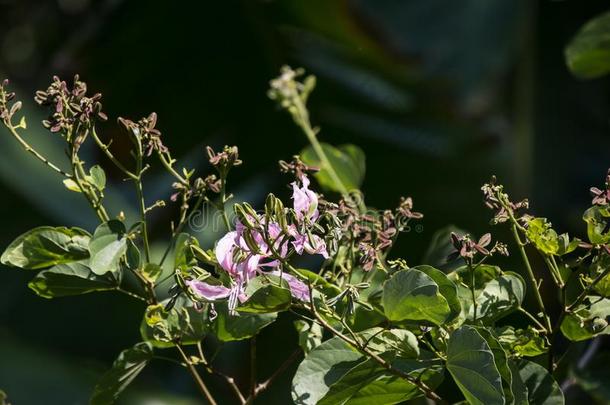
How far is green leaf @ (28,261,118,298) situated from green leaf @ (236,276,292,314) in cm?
11

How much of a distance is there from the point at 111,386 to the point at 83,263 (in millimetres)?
67

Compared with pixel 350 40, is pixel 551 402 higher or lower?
lower

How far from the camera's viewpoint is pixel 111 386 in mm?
474

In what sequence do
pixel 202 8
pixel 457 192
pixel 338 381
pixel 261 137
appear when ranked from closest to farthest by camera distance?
pixel 338 381, pixel 457 192, pixel 261 137, pixel 202 8

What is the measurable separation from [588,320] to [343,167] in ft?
0.92

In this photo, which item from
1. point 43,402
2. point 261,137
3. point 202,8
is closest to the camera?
point 43,402

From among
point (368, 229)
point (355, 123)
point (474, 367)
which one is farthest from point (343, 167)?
point (355, 123)

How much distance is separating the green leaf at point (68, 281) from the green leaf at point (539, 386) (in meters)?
0.22

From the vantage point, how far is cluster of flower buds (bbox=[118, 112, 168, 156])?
1.41ft

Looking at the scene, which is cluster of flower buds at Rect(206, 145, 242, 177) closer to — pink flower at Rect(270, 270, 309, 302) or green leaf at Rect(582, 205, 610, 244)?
pink flower at Rect(270, 270, 309, 302)

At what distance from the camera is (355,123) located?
1579 mm

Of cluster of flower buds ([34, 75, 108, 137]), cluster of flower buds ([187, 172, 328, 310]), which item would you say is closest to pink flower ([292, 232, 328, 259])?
cluster of flower buds ([187, 172, 328, 310])

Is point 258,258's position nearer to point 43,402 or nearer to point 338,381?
point 338,381

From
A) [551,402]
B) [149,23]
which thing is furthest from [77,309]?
[551,402]
